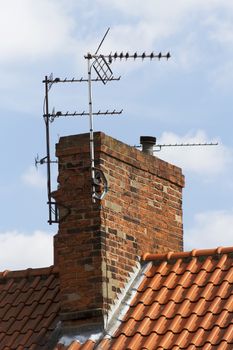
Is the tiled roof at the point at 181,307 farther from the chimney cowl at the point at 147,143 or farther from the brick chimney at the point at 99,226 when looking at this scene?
the chimney cowl at the point at 147,143

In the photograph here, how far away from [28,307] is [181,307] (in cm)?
245

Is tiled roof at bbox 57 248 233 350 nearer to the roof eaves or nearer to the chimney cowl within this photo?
the roof eaves

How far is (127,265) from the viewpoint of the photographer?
53.3 feet

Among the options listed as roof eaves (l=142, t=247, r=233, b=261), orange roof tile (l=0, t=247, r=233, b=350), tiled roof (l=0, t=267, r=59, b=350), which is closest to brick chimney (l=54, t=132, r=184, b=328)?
roof eaves (l=142, t=247, r=233, b=261)

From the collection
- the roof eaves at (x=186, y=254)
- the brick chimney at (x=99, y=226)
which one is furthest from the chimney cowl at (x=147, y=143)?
the roof eaves at (x=186, y=254)

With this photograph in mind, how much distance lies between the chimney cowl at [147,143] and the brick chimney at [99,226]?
757mm

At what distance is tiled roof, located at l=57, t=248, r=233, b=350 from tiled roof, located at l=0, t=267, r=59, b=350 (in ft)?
2.13

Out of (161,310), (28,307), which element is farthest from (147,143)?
(161,310)

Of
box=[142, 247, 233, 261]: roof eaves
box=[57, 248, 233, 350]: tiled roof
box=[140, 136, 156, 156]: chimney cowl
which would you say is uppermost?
box=[140, 136, 156, 156]: chimney cowl

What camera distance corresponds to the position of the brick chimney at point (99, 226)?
15.7 metres

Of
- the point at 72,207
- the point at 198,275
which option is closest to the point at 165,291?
the point at 198,275

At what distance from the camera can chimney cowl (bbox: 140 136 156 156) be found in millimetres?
17922

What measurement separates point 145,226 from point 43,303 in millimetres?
1648

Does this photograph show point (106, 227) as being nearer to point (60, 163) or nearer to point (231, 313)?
point (60, 163)
